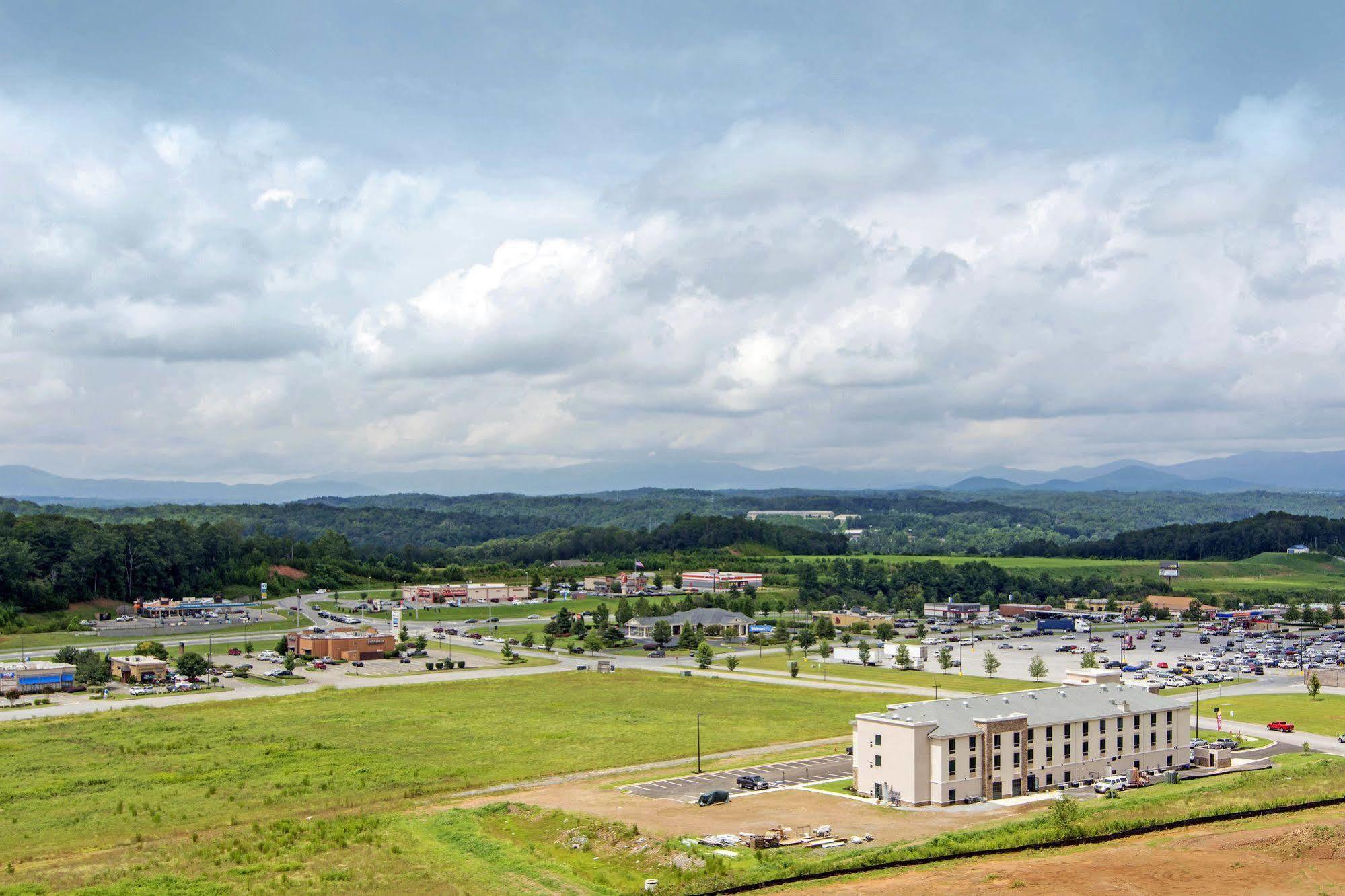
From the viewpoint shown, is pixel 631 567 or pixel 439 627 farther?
pixel 631 567

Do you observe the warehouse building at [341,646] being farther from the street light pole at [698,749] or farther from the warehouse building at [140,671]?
the street light pole at [698,749]

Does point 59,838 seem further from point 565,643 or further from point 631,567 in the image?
point 631,567

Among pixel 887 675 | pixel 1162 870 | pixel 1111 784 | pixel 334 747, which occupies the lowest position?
pixel 887 675

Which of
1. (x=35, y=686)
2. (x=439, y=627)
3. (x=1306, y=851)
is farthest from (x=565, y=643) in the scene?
(x=1306, y=851)

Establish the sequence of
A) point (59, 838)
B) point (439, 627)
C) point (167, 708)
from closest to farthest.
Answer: point (59, 838)
point (167, 708)
point (439, 627)

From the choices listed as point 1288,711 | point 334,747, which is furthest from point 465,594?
point 1288,711

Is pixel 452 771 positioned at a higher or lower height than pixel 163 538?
lower

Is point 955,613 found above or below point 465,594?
below

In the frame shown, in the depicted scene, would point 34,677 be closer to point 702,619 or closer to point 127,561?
point 127,561
